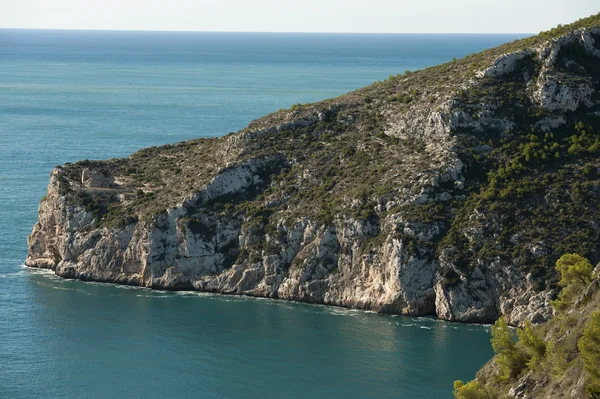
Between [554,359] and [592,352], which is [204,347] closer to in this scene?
[554,359]

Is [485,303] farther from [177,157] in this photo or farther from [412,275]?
[177,157]

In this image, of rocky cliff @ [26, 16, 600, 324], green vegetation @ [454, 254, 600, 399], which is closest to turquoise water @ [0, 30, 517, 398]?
rocky cliff @ [26, 16, 600, 324]

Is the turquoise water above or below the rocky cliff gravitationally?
below

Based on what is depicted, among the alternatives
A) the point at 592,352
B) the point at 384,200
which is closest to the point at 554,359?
the point at 592,352

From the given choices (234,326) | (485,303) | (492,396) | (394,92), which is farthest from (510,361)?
(394,92)

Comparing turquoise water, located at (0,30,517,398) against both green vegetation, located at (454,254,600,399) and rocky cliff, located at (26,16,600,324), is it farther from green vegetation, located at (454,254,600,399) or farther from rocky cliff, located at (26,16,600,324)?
green vegetation, located at (454,254,600,399)

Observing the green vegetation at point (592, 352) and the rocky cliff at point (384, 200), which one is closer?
the green vegetation at point (592, 352)

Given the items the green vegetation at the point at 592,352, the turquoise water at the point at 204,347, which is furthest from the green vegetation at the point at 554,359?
the turquoise water at the point at 204,347

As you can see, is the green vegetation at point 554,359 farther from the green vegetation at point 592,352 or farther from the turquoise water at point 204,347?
the turquoise water at point 204,347
